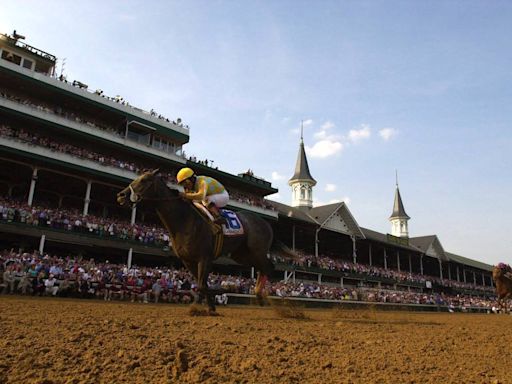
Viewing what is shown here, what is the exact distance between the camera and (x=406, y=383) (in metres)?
3.62

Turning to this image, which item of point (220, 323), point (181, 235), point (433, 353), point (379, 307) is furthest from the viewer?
point (379, 307)

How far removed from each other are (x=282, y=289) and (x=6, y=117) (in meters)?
21.3

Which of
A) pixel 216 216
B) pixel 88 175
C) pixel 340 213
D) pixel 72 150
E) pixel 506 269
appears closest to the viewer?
pixel 216 216

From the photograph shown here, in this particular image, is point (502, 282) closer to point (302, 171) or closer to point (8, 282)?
point (8, 282)

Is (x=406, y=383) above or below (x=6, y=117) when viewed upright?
below

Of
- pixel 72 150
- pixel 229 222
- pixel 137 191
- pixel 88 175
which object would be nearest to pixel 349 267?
pixel 88 175

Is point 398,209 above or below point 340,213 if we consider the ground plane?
above

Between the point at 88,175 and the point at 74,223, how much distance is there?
4.17 m

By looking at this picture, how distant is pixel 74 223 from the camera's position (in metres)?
25.2

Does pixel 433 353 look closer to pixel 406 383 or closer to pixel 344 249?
pixel 406 383

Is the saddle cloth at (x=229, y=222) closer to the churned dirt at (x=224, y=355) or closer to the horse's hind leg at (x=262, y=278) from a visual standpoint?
the horse's hind leg at (x=262, y=278)

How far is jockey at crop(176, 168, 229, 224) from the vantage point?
346 inches

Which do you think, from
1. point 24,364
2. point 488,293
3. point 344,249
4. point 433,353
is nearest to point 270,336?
point 433,353

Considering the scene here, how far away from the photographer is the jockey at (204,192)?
346 inches
